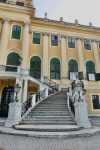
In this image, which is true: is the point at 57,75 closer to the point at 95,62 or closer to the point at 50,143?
the point at 95,62

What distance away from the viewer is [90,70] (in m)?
16.6

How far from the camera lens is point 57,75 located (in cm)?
1569

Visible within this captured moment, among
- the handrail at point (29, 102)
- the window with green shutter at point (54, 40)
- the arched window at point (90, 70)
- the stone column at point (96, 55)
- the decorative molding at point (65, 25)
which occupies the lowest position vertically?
the handrail at point (29, 102)

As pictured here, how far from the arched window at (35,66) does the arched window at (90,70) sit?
6.90 meters

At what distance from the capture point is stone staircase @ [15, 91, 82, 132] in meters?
5.68

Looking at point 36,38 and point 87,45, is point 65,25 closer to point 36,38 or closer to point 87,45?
point 87,45

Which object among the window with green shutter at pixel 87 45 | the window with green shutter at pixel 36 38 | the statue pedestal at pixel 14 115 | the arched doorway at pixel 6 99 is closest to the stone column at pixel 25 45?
the window with green shutter at pixel 36 38

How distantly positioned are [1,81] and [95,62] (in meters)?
13.2

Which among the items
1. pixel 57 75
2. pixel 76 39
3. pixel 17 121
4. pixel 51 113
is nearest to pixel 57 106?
pixel 51 113

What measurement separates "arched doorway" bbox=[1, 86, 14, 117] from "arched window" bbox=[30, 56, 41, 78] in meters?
3.45

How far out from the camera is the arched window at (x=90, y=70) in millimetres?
16123

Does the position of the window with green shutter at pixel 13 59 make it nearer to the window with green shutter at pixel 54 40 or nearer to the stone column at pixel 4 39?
the stone column at pixel 4 39

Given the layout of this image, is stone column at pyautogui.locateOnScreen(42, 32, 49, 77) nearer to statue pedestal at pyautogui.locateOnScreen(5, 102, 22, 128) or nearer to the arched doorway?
the arched doorway

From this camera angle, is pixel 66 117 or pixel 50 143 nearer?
pixel 50 143
